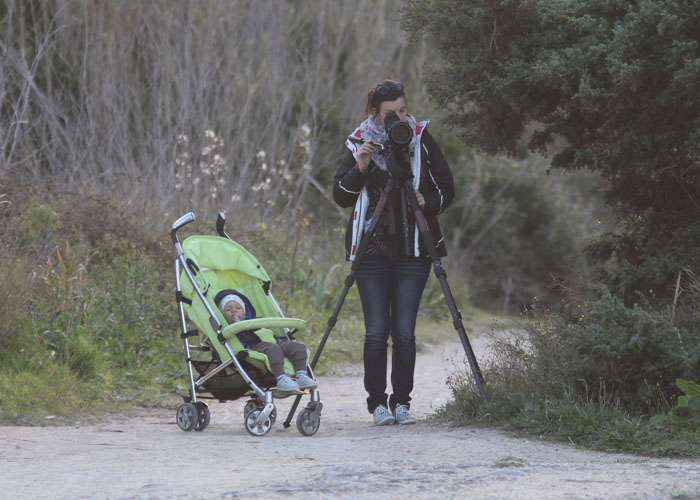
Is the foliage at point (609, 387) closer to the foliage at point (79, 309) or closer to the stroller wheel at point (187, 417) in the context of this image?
the stroller wheel at point (187, 417)

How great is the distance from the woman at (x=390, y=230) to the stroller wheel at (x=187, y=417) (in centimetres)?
125

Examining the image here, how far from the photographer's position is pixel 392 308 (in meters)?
6.82

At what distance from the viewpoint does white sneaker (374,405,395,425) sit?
271 inches

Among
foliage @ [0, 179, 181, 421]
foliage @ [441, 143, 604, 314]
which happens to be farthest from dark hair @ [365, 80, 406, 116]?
foliage @ [441, 143, 604, 314]

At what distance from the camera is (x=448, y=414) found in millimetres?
6887

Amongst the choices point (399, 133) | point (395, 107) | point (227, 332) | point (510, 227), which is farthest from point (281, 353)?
point (510, 227)

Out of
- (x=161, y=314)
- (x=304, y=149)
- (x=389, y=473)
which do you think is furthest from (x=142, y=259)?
(x=389, y=473)

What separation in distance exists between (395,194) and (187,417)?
6.92ft

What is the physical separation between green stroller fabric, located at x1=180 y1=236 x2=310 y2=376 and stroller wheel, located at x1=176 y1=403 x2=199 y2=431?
0.40 m

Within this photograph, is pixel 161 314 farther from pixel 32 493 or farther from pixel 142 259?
pixel 32 493

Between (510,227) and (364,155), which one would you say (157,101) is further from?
(510,227)

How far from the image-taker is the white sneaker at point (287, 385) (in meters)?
6.59

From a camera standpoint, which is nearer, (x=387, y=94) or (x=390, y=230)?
(x=390, y=230)

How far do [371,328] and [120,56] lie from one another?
7.52m
